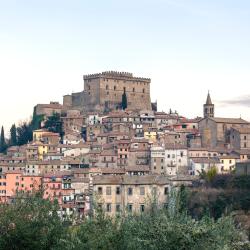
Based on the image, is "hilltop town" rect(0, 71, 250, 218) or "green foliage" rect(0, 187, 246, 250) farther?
"hilltop town" rect(0, 71, 250, 218)

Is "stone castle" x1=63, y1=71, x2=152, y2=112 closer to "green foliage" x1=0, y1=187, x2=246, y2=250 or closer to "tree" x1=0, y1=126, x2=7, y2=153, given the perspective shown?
"tree" x1=0, y1=126, x2=7, y2=153

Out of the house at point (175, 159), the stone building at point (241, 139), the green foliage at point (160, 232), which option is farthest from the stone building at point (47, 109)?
the green foliage at point (160, 232)

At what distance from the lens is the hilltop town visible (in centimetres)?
5862

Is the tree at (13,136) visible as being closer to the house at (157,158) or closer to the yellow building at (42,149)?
the yellow building at (42,149)

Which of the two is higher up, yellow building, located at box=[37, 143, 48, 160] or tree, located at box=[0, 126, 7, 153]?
tree, located at box=[0, 126, 7, 153]

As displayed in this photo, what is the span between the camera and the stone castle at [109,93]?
287ft

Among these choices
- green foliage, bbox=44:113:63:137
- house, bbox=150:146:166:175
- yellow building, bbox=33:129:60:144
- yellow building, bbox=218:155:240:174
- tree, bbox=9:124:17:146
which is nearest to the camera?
yellow building, bbox=218:155:240:174

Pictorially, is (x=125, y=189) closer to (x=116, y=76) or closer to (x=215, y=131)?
(x=215, y=131)

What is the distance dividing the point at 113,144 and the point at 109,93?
21.2m

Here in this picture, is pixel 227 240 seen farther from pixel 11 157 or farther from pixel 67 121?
pixel 67 121

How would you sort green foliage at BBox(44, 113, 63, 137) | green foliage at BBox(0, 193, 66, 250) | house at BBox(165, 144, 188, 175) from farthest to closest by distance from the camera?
green foliage at BBox(44, 113, 63, 137) < house at BBox(165, 144, 188, 175) < green foliage at BBox(0, 193, 66, 250)

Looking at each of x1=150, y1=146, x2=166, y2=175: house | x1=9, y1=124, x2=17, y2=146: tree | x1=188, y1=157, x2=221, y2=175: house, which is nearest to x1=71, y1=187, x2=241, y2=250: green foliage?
x1=188, y1=157, x2=221, y2=175: house

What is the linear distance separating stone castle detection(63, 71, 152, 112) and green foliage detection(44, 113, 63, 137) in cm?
544

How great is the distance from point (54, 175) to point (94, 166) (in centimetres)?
567
